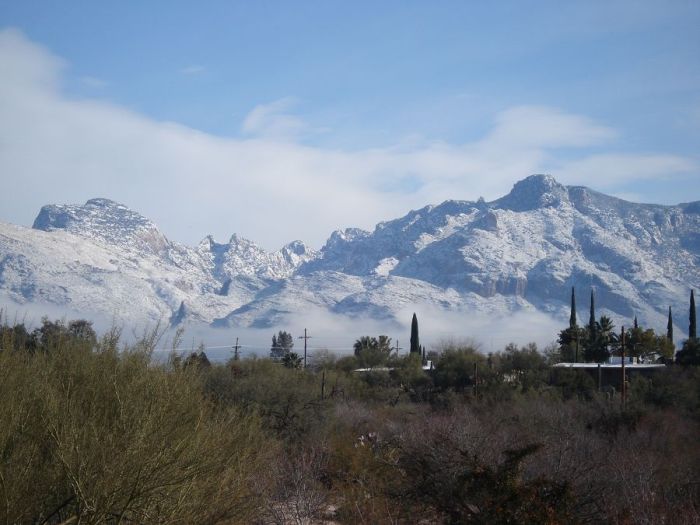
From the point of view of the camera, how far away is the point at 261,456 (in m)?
19.8

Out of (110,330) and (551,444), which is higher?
(110,330)

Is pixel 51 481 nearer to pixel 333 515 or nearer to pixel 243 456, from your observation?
pixel 243 456

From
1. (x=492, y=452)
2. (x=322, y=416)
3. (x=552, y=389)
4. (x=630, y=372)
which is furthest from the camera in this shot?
(x=630, y=372)

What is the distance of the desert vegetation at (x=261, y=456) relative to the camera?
1028 cm

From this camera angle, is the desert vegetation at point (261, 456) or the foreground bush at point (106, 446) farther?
the desert vegetation at point (261, 456)

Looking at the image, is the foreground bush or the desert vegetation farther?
the desert vegetation

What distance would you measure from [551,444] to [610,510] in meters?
6.48

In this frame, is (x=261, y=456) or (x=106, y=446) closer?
(x=106, y=446)

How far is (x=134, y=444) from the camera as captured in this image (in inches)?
403

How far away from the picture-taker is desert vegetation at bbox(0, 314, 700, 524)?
10.3 meters

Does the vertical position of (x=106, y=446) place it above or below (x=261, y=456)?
above

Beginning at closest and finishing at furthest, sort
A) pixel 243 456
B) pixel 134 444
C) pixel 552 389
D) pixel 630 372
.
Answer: pixel 134 444, pixel 243 456, pixel 552 389, pixel 630 372

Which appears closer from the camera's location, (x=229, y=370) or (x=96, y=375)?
(x=96, y=375)

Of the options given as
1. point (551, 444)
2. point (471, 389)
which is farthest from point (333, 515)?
point (471, 389)
